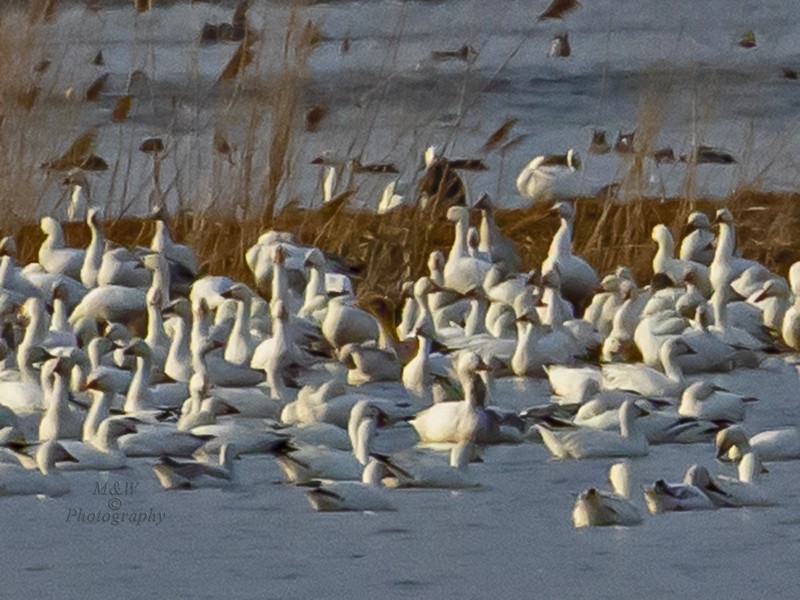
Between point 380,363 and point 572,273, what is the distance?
6.54ft

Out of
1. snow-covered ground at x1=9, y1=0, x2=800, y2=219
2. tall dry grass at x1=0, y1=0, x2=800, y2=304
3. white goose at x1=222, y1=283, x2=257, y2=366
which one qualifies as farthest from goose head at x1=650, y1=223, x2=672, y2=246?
white goose at x1=222, y1=283, x2=257, y2=366

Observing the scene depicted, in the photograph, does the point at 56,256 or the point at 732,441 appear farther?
the point at 56,256

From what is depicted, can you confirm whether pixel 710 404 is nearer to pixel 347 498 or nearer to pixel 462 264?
pixel 347 498

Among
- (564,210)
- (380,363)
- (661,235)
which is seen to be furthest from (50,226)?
(661,235)

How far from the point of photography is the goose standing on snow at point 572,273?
579 inches

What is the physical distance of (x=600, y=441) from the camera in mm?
11266

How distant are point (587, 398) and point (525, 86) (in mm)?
12544

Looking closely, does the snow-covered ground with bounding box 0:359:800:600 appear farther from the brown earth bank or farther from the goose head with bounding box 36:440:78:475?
the brown earth bank

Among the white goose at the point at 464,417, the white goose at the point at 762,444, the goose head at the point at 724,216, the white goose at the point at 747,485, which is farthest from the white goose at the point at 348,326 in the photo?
the white goose at the point at 747,485

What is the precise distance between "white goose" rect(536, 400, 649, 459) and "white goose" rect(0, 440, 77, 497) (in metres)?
1.97

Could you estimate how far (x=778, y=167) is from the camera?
18578mm

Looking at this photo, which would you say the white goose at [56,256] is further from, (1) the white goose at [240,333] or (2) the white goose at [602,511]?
(2) the white goose at [602,511]

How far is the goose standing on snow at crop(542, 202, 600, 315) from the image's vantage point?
579 inches

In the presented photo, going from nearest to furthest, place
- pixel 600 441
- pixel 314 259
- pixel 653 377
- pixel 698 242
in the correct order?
pixel 600 441 < pixel 653 377 < pixel 314 259 < pixel 698 242
